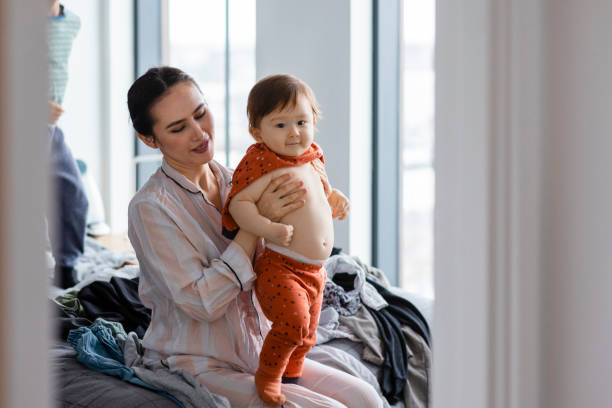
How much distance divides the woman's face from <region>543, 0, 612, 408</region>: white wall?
77cm

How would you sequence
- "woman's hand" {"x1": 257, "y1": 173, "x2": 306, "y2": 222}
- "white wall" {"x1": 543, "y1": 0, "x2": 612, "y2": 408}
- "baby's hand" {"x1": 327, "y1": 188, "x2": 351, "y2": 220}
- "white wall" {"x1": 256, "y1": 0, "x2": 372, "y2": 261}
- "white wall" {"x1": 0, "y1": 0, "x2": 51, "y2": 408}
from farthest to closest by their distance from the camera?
1. "white wall" {"x1": 256, "y1": 0, "x2": 372, "y2": 261}
2. "baby's hand" {"x1": 327, "y1": 188, "x2": 351, "y2": 220}
3. "woman's hand" {"x1": 257, "y1": 173, "x2": 306, "y2": 222}
4. "white wall" {"x1": 543, "y1": 0, "x2": 612, "y2": 408}
5. "white wall" {"x1": 0, "y1": 0, "x2": 51, "y2": 408}

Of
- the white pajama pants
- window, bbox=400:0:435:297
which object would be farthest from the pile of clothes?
window, bbox=400:0:435:297

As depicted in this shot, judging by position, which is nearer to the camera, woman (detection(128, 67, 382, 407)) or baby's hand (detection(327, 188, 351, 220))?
woman (detection(128, 67, 382, 407))

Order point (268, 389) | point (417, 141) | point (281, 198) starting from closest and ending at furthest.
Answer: point (268, 389)
point (281, 198)
point (417, 141)

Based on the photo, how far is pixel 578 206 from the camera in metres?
0.93

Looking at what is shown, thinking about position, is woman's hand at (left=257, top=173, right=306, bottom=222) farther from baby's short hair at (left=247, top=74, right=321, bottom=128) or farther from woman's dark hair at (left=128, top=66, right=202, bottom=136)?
woman's dark hair at (left=128, top=66, right=202, bottom=136)

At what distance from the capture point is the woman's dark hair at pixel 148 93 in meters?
1.43

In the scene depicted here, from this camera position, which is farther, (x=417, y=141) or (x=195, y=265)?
(x=417, y=141)

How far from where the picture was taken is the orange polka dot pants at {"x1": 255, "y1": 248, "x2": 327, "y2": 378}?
132cm

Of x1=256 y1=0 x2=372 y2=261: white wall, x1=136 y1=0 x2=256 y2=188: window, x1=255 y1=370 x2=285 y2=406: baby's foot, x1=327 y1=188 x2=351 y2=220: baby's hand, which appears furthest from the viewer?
x1=136 y1=0 x2=256 y2=188: window

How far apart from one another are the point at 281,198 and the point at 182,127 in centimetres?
26

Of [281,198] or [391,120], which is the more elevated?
[391,120]

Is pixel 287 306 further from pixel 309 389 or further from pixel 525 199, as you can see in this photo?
pixel 525 199

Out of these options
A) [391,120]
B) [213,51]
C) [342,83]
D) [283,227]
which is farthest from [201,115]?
[213,51]
